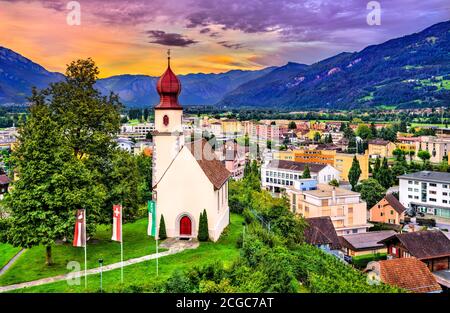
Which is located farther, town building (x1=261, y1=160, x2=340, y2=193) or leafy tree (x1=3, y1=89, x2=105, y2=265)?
town building (x1=261, y1=160, x2=340, y2=193)

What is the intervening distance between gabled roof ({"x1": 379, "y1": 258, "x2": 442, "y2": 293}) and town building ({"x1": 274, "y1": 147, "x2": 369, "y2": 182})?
3470 cm

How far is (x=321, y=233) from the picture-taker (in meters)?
27.4

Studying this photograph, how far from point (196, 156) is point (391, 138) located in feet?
241

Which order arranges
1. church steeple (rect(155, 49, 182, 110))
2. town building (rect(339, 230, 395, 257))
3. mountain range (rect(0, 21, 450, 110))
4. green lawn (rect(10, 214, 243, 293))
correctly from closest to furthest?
green lawn (rect(10, 214, 243, 293)) → church steeple (rect(155, 49, 182, 110)) → town building (rect(339, 230, 395, 257)) → mountain range (rect(0, 21, 450, 110))

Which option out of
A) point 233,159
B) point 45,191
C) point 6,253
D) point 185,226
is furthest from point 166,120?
point 233,159

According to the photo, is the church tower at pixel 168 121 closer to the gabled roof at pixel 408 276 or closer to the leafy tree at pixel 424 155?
the gabled roof at pixel 408 276

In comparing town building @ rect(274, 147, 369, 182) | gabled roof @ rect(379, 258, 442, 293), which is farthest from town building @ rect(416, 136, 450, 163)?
gabled roof @ rect(379, 258, 442, 293)

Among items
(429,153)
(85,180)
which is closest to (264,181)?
(429,153)

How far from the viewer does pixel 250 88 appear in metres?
118

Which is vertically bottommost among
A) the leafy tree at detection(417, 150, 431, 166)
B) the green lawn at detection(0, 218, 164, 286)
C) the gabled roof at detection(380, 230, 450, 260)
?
the gabled roof at detection(380, 230, 450, 260)

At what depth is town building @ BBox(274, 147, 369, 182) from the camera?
55375 mm

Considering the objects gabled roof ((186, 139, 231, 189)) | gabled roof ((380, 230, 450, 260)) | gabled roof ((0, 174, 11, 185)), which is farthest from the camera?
gabled roof ((0, 174, 11, 185))

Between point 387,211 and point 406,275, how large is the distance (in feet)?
64.8

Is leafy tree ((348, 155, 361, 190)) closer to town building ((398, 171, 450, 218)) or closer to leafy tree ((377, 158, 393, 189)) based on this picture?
leafy tree ((377, 158, 393, 189))
